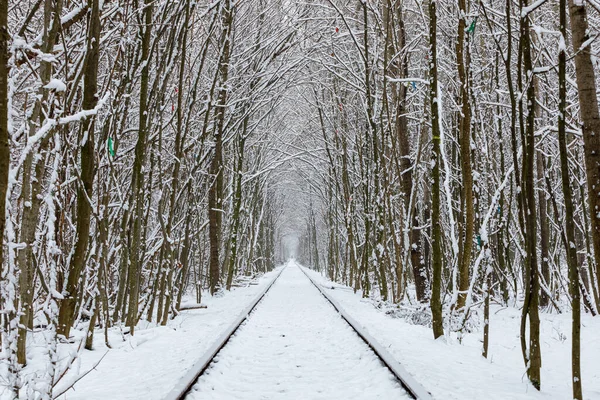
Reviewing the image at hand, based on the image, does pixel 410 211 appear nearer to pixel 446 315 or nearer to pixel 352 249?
pixel 446 315

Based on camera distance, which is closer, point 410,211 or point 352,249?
point 410,211

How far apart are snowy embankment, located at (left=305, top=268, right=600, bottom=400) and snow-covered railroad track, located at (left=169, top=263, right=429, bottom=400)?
0.40 metres

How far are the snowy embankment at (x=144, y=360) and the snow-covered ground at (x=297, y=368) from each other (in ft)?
1.39

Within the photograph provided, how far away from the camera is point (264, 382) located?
15.4 feet

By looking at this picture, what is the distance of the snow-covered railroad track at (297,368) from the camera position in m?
4.26

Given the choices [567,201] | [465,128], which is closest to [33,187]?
[567,201]

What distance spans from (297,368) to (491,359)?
2.59m

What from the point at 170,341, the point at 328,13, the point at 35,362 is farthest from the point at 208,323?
the point at 328,13

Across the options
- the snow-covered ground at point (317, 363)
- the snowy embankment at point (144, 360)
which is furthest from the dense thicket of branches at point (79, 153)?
the snow-covered ground at point (317, 363)

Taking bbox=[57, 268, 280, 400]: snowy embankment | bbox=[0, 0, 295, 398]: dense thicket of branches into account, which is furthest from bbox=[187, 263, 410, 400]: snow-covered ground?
bbox=[0, 0, 295, 398]: dense thicket of branches

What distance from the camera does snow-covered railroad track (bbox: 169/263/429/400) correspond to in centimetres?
426

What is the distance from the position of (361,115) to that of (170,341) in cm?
1063

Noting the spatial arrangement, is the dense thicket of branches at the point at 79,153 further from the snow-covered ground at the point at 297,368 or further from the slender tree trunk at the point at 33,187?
the snow-covered ground at the point at 297,368

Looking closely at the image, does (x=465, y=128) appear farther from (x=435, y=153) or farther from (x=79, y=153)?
(x=79, y=153)
